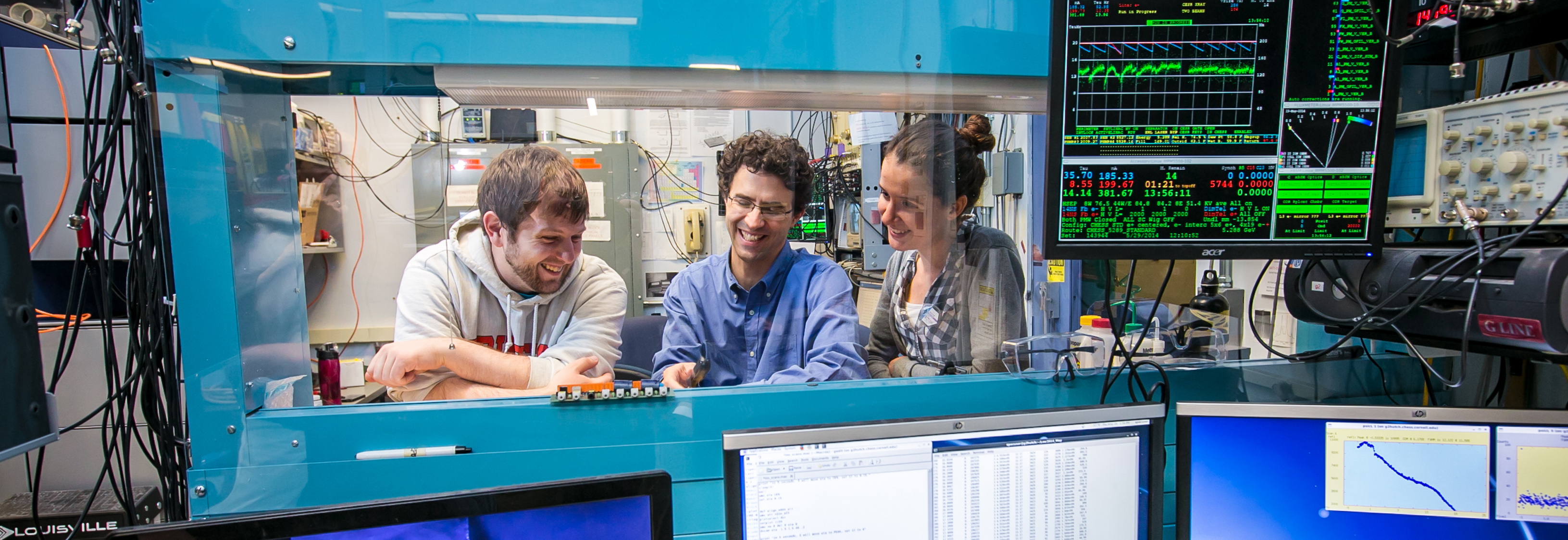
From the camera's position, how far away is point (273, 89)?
1.18 metres

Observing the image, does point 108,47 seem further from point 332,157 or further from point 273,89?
point 332,157

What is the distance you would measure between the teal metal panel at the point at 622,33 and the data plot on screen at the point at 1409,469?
2.57 ft

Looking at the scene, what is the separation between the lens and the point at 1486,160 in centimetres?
105

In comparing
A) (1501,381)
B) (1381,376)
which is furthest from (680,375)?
(1501,381)

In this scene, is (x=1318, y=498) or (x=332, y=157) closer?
(x=1318, y=498)

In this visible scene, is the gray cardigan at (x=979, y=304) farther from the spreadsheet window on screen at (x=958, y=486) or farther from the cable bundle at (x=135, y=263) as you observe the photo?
the cable bundle at (x=135, y=263)

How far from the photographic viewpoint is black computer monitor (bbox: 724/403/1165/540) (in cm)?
90

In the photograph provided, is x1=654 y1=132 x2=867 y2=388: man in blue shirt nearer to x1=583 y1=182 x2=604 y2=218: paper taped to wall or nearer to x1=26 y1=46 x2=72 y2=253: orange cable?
x1=583 y1=182 x2=604 y2=218: paper taped to wall

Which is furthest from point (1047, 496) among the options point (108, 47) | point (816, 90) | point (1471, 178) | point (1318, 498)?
point (108, 47)

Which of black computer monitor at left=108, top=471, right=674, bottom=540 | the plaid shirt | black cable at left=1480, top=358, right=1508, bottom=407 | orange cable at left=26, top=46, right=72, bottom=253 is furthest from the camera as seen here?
orange cable at left=26, top=46, right=72, bottom=253

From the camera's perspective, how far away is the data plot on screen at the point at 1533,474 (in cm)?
95

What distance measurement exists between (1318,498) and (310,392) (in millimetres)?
1810

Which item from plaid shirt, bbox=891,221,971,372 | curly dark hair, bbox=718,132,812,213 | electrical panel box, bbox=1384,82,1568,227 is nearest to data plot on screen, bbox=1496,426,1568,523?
electrical panel box, bbox=1384,82,1568,227

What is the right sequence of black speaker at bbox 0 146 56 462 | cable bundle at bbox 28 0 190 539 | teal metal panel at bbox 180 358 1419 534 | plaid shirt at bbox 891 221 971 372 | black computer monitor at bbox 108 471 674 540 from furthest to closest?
1. plaid shirt at bbox 891 221 971 372
2. teal metal panel at bbox 180 358 1419 534
3. cable bundle at bbox 28 0 190 539
4. black speaker at bbox 0 146 56 462
5. black computer monitor at bbox 108 471 674 540
